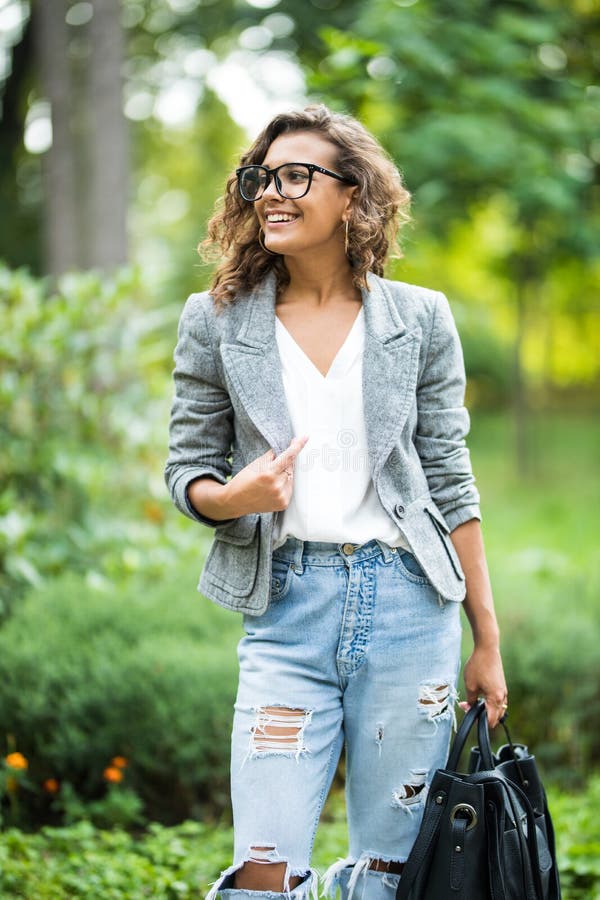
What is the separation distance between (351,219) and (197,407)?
561 mm

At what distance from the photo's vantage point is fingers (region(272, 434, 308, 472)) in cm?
198

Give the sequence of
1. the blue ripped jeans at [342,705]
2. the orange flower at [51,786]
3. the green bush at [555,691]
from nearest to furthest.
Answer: the blue ripped jeans at [342,705] < the orange flower at [51,786] < the green bush at [555,691]

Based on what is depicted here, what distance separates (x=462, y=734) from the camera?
2252 mm

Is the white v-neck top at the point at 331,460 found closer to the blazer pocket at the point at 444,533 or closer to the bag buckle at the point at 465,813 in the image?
the blazer pocket at the point at 444,533

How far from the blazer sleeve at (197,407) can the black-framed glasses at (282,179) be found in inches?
10.8

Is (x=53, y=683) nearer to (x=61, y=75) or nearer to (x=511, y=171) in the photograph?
(x=511, y=171)

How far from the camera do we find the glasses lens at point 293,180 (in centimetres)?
221

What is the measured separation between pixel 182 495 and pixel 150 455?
313 centimetres

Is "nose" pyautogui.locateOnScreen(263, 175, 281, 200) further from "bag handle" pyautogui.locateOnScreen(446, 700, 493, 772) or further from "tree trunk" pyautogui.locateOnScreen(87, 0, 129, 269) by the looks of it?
"tree trunk" pyautogui.locateOnScreen(87, 0, 129, 269)

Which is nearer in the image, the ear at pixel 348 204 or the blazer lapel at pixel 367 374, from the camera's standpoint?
the blazer lapel at pixel 367 374

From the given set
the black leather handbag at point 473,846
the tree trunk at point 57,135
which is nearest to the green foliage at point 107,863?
the black leather handbag at point 473,846

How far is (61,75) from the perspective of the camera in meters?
8.98

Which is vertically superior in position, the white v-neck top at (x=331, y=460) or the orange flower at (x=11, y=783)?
the white v-neck top at (x=331, y=460)

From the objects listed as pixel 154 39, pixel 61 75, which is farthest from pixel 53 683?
pixel 154 39
